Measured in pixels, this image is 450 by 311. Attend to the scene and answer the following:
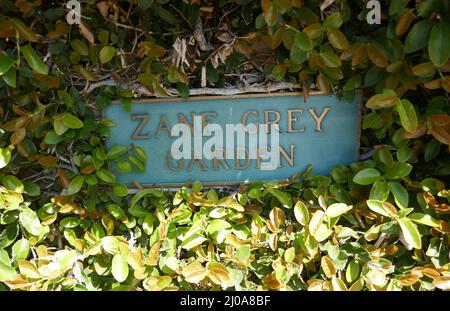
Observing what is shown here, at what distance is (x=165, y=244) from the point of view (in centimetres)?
137

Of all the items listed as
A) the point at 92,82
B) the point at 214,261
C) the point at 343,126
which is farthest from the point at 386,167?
the point at 92,82

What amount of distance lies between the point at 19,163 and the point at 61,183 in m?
0.15

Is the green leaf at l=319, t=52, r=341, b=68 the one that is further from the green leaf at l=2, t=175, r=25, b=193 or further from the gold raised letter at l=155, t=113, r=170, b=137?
the green leaf at l=2, t=175, r=25, b=193

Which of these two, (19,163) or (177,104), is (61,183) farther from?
(177,104)

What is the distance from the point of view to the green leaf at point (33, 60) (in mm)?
1307

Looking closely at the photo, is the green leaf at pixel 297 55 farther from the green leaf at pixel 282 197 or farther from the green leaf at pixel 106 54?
the green leaf at pixel 106 54

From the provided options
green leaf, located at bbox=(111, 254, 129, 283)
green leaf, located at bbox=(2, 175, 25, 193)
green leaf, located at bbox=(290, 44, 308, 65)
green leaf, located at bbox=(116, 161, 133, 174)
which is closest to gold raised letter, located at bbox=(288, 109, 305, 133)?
green leaf, located at bbox=(290, 44, 308, 65)

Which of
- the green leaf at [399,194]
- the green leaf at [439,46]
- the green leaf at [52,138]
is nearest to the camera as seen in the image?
the green leaf at [439,46]

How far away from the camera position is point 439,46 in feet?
3.83

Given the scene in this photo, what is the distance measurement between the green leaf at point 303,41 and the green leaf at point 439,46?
32 cm

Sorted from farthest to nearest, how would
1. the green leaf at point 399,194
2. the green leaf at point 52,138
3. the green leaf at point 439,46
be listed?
the green leaf at point 52,138 < the green leaf at point 399,194 < the green leaf at point 439,46

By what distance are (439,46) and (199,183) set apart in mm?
798

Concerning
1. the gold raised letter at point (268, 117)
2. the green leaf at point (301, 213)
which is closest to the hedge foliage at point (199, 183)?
the green leaf at point (301, 213)

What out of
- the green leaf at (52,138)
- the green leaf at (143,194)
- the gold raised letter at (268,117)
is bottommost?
A: the green leaf at (143,194)
